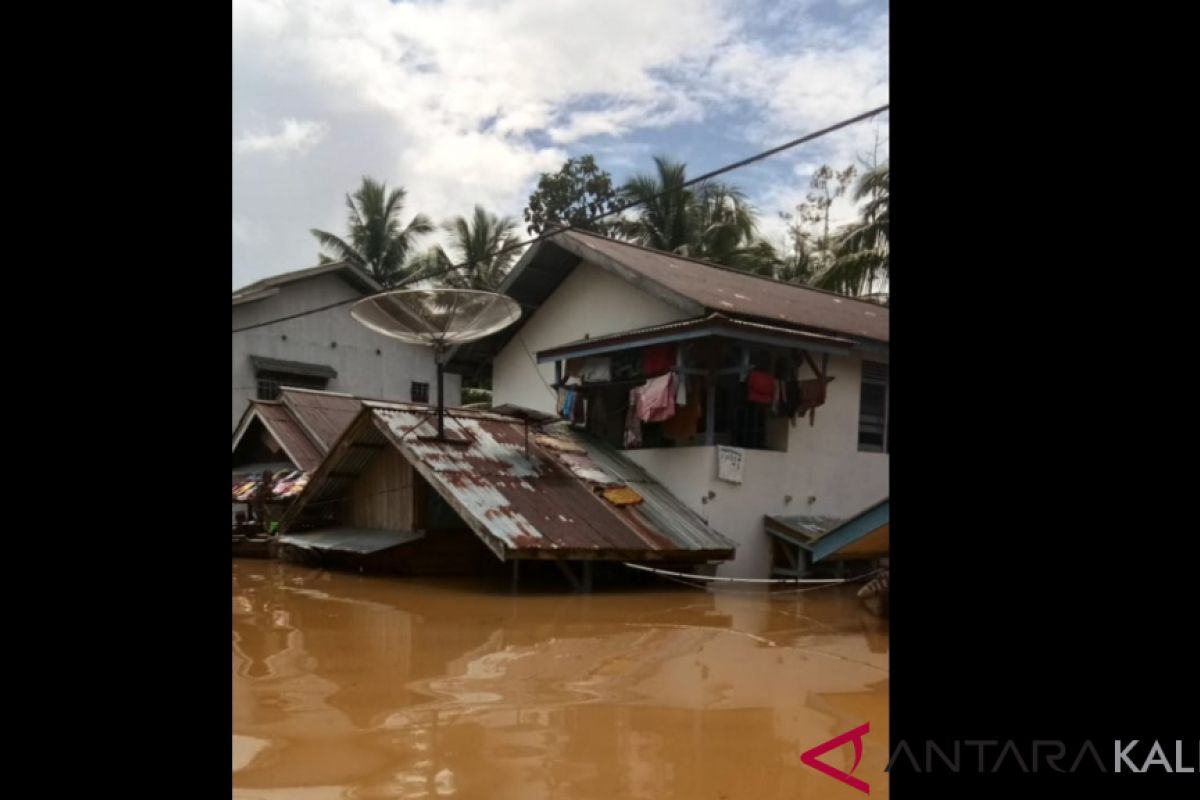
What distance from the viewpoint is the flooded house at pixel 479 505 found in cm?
1066

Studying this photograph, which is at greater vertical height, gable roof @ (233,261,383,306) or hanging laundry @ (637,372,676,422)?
gable roof @ (233,261,383,306)

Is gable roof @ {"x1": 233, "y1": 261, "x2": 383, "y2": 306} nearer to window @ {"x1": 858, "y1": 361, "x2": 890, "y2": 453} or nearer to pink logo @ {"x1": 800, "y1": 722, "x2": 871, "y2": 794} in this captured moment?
window @ {"x1": 858, "y1": 361, "x2": 890, "y2": 453}

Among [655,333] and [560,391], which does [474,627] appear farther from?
[560,391]

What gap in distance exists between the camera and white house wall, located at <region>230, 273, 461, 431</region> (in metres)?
22.1

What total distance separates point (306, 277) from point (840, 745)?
20831 millimetres

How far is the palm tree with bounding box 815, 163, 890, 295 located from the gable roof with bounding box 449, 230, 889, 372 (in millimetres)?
5284

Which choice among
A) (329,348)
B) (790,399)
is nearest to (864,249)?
(790,399)

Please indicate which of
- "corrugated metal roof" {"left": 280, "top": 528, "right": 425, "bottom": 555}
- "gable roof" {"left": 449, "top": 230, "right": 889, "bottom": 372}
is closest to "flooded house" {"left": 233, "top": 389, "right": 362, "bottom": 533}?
"corrugated metal roof" {"left": 280, "top": 528, "right": 425, "bottom": 555}

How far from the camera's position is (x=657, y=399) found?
1292 cm

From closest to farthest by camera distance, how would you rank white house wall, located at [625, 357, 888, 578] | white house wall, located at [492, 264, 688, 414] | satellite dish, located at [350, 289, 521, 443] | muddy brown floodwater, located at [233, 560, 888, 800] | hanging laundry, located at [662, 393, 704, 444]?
muddy brown floodwater, located at [233, 560, 888, 800] → satellite dish, located at [350, 289, 521, 443] → white house wall, located at [625, 357, 888, 578] → hanging laundry, located at [662, 393, 704, 444] → white house wall, located at [492, 264, 688, 414]

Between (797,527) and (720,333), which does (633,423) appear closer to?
(720,333)

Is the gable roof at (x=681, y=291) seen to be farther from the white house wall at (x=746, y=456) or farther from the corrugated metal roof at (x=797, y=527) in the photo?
the corrugated metal roof at (x=797, y=527)

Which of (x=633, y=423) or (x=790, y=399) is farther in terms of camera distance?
(x=633, y=423)
